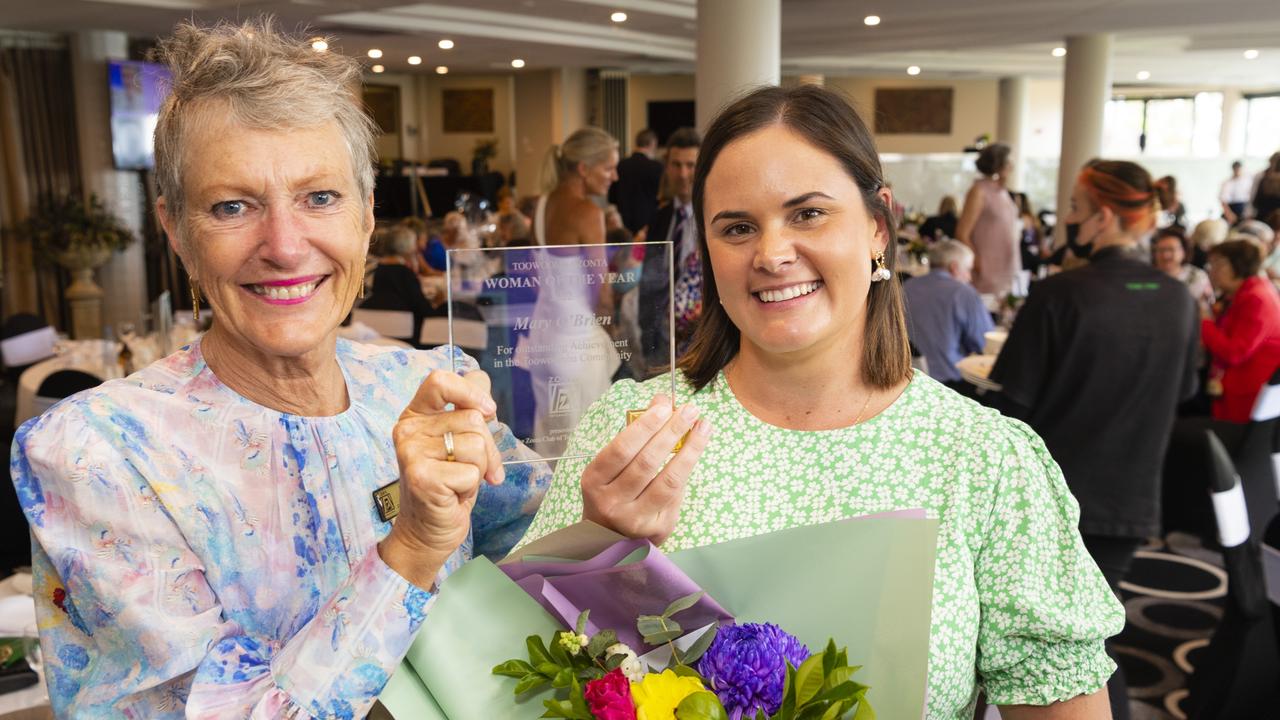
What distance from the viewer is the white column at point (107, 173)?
434 inches

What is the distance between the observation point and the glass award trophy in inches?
47.1

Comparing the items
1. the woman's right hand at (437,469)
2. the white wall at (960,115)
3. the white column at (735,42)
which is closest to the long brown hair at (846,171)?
the woman's right hand at (437,469)

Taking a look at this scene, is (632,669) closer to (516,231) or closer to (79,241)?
(516,231)

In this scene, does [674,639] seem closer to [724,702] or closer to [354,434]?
[724,702]

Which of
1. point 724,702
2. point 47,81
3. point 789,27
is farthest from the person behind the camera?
point 789,27

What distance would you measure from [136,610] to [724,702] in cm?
62

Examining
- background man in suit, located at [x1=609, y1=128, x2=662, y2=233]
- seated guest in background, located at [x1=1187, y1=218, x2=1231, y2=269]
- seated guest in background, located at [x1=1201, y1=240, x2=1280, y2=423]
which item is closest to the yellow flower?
seated guest in background, located at [x1=1201, y1=240, x2=1280, y2=423]

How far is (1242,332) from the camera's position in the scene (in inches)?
226

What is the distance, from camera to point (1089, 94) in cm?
1214

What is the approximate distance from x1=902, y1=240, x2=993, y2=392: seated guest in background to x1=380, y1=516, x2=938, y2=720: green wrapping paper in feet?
16.7

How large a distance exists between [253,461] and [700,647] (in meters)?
0.62

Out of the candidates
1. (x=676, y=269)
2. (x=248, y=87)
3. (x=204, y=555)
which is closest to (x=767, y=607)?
(x=204, y=555)

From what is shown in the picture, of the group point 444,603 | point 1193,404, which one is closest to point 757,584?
point 444,603

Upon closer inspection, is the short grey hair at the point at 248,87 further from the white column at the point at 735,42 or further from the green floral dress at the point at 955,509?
the white column at the point at 735,42
